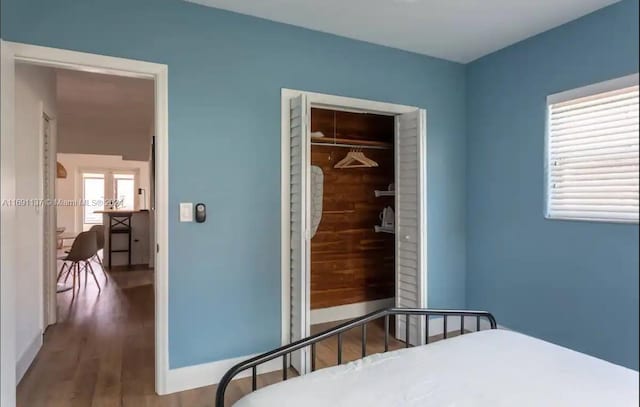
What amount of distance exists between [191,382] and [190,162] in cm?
137

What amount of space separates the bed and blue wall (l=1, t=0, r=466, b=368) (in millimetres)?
1172

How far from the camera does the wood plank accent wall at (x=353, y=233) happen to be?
3.56m

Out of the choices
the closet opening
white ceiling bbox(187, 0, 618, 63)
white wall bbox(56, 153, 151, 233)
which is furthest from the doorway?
white wall bbox(56, 153, 151, 233)

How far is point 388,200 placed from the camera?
3834mm

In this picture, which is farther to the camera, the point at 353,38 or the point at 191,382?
the point at 353,38

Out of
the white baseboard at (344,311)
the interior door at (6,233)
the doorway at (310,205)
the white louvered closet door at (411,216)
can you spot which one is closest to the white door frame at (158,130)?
the interior door at (6,233)

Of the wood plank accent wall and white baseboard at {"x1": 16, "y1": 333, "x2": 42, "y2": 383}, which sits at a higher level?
the wood plank accent wall

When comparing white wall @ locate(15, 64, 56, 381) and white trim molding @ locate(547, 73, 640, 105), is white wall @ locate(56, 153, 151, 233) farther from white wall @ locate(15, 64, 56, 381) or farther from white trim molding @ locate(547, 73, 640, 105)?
white trim molding @ locate(547, 73, 640, 105)

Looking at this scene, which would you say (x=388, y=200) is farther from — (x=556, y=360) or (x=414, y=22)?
(x=556, y=360)

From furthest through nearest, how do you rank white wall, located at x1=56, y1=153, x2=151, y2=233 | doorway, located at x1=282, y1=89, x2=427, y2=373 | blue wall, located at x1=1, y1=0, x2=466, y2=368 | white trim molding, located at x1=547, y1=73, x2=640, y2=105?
white wall, located at x1=56, y1=153, x2=151, y2=233 → doorway, located at x1=282, y1=89, x2=427, y2=373 → blue wall, located at x1=1, y1=0, x2=466, y2=368 → white trim molding, located at x1=547, y1=73, x2=640, y2=105

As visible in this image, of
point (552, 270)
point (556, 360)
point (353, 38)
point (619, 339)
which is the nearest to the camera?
point (619, 339)

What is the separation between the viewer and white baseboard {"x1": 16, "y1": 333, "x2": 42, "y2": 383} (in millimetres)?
2322

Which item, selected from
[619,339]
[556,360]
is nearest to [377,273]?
[556,360]

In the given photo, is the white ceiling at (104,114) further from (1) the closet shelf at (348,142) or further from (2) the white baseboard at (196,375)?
(2) the white baseboard at (196,375)
